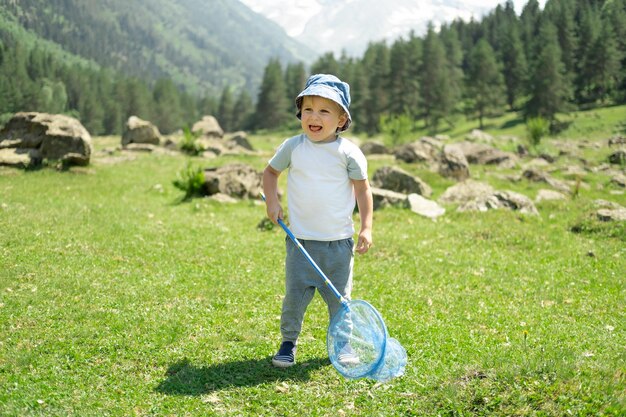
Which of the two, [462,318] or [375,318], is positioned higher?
[375,318]

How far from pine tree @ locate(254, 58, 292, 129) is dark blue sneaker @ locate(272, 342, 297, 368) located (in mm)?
125544

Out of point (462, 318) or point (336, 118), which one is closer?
point (336, 118)

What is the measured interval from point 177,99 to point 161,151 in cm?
12239

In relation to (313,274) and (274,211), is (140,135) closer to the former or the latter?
(274,211)

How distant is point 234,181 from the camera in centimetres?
2220

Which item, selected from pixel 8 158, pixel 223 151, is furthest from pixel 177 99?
pixel 8 158

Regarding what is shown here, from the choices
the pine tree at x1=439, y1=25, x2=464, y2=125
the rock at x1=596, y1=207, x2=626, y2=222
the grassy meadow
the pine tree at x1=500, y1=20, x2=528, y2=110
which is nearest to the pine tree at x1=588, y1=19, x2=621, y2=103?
the pine tree at x1=500, y1=20, x2=528, y2=110

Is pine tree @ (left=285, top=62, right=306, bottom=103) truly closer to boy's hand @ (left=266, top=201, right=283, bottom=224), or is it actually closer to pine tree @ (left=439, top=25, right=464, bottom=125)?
pine tree @ (left=439, top=25, right=464, bottom=125)

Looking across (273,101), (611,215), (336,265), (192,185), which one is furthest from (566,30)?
(336,265)

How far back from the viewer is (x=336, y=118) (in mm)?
6758

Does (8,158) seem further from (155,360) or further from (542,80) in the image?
(542,80)

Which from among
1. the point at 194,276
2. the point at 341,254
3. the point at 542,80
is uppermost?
the point at 542,80

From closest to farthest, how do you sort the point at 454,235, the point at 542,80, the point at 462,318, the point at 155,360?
the point at 155,360
the point at 462,318
the point at 454,235
the point at 542,80

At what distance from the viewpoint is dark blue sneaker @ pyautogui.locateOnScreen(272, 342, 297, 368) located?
716 centimetres
